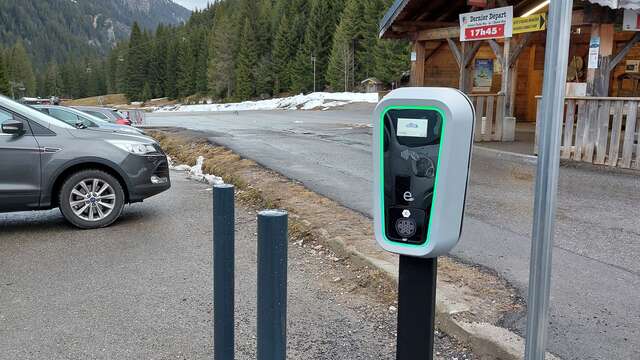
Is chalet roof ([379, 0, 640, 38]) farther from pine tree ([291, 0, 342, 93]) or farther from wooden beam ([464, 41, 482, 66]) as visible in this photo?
pine tree ([291, 0, 342, 93])

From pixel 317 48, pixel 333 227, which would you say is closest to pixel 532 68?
pixel 333 227

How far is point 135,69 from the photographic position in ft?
426

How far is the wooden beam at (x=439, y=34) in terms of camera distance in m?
16.2

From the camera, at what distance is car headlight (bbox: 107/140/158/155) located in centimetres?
702

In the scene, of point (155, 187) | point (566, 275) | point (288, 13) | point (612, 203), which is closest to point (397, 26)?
point (612, 203)

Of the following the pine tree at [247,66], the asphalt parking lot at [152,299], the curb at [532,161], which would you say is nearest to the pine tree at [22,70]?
the pine tree at [247,66]

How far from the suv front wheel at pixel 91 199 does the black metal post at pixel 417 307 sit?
208 inches

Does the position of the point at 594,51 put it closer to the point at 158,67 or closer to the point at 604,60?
the point at 604,60

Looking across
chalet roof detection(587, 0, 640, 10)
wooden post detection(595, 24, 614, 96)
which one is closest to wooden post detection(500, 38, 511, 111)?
wooden post detection(595, 24, 614, 96)

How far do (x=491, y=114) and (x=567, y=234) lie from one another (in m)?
9.39

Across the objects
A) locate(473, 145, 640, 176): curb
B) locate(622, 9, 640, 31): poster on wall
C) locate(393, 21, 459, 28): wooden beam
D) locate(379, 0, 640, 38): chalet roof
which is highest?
locate(379, 0, 640, 38): chalet roof

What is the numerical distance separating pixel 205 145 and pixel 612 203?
10281 mm

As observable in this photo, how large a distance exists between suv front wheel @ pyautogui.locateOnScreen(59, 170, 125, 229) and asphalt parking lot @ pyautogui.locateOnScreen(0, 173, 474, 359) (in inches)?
7.0

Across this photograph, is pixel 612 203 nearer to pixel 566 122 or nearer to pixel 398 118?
pixel 566 122
